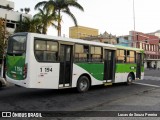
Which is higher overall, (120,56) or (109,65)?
(120,56)

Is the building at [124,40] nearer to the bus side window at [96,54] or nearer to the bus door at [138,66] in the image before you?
the bus door at [138,66]

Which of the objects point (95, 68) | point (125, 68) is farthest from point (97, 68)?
point (125, 68)

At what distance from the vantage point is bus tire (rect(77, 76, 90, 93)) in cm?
1167

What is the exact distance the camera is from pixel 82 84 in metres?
12.0

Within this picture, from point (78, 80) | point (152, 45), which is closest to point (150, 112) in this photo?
point (78, 80)

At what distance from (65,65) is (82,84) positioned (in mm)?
1727

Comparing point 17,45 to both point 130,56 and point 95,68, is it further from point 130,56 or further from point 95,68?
point 130,56

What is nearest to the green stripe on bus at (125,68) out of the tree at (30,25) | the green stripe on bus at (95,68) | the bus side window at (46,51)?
the green stripe on bus at (95,68)

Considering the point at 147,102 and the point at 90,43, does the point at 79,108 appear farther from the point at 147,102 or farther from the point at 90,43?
the point at 90,43

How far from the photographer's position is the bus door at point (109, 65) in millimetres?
13534

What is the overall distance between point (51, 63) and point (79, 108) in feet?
9.63

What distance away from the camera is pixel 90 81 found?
12.5 m

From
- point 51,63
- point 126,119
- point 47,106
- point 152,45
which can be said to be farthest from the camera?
point 152,45

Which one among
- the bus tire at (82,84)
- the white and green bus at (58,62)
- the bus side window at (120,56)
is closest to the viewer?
the white and green bus at (58,62)
